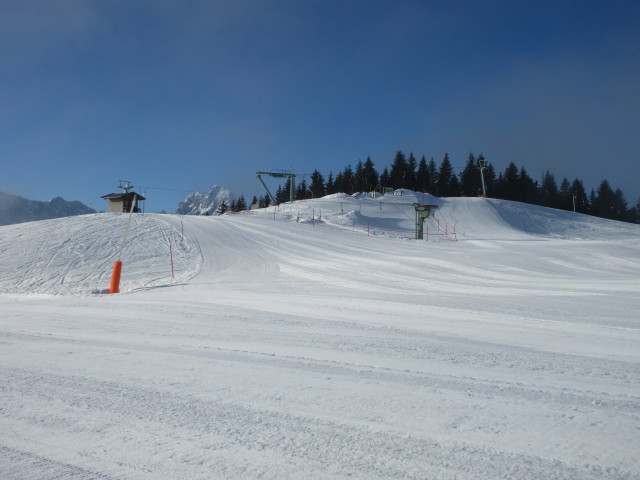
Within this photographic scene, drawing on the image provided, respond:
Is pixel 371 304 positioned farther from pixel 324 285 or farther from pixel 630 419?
pixel 630 419

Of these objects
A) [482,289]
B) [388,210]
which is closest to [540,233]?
[388,210]

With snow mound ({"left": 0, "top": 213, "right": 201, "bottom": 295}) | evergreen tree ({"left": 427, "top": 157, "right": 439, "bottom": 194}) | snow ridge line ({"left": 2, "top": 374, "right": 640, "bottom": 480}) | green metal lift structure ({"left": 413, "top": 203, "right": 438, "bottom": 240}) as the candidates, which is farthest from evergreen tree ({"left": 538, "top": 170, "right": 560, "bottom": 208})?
snow ridge line ({"left": 2, "top": 374, "right": 640, "bottom": 480})

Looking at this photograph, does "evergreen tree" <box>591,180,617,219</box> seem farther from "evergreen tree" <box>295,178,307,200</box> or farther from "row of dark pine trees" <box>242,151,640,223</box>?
"evergreen tree" <box>295,178,307,200</box>

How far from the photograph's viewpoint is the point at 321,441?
2418 mm

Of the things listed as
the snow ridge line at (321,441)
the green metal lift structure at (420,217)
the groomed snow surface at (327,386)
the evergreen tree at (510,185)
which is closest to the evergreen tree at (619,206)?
the evergreen tree at (510,185)

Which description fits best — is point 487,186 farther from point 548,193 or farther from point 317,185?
point 317,185

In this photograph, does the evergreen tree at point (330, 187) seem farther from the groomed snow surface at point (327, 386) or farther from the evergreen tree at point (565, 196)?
the groomed snow surface at point (327, 386)

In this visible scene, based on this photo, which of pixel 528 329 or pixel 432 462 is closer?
pixel 432 462

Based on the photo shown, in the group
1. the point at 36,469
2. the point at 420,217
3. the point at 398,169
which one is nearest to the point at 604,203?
the point at 398,169

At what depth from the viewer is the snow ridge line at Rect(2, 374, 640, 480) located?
83.1 inches

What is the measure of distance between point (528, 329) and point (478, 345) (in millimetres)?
1410

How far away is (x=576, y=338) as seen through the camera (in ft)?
16.5

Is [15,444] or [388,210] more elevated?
[388,210]

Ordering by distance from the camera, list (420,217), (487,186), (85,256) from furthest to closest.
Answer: (487,186) → (420,217) → (85,256)
